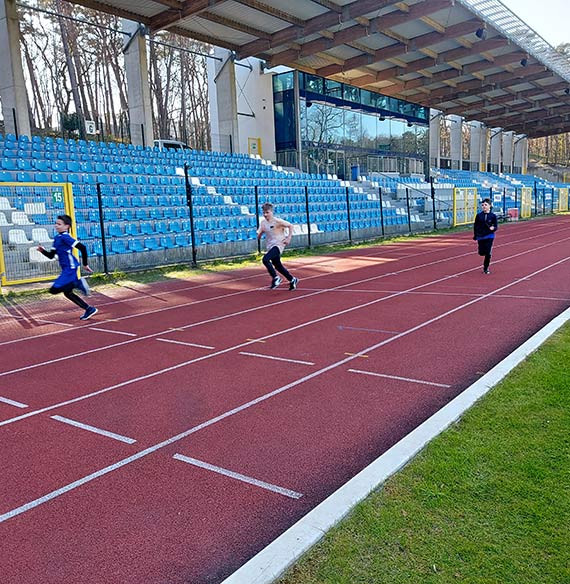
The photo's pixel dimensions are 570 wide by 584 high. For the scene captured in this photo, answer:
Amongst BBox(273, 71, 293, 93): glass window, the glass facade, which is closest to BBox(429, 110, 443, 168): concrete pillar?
the glass facade

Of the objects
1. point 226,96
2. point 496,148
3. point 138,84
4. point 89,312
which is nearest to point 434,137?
point 496,148

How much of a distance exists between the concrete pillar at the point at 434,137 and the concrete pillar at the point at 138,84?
32.4m

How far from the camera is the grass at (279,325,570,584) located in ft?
8.48

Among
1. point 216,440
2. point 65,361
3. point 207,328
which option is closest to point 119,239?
point 207,328

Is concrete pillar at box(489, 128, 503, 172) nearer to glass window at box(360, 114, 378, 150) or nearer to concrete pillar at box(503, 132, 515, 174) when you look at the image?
concrete pillar at box(503, 132, 515, 174)

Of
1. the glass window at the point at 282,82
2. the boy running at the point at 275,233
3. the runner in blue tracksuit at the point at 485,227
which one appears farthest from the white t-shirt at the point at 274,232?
the glass window at the point at 282,82

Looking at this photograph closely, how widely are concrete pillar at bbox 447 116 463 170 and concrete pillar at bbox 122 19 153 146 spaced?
39.2 m

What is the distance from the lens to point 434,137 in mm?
50812

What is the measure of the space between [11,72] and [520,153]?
217 feet

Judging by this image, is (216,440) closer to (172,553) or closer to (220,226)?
(172,553)

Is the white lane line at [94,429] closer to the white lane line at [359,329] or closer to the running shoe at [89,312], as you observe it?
the white lane line at [359,329]

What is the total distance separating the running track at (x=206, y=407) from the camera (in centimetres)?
309

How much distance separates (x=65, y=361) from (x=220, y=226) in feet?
41.6

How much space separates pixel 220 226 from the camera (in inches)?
754
